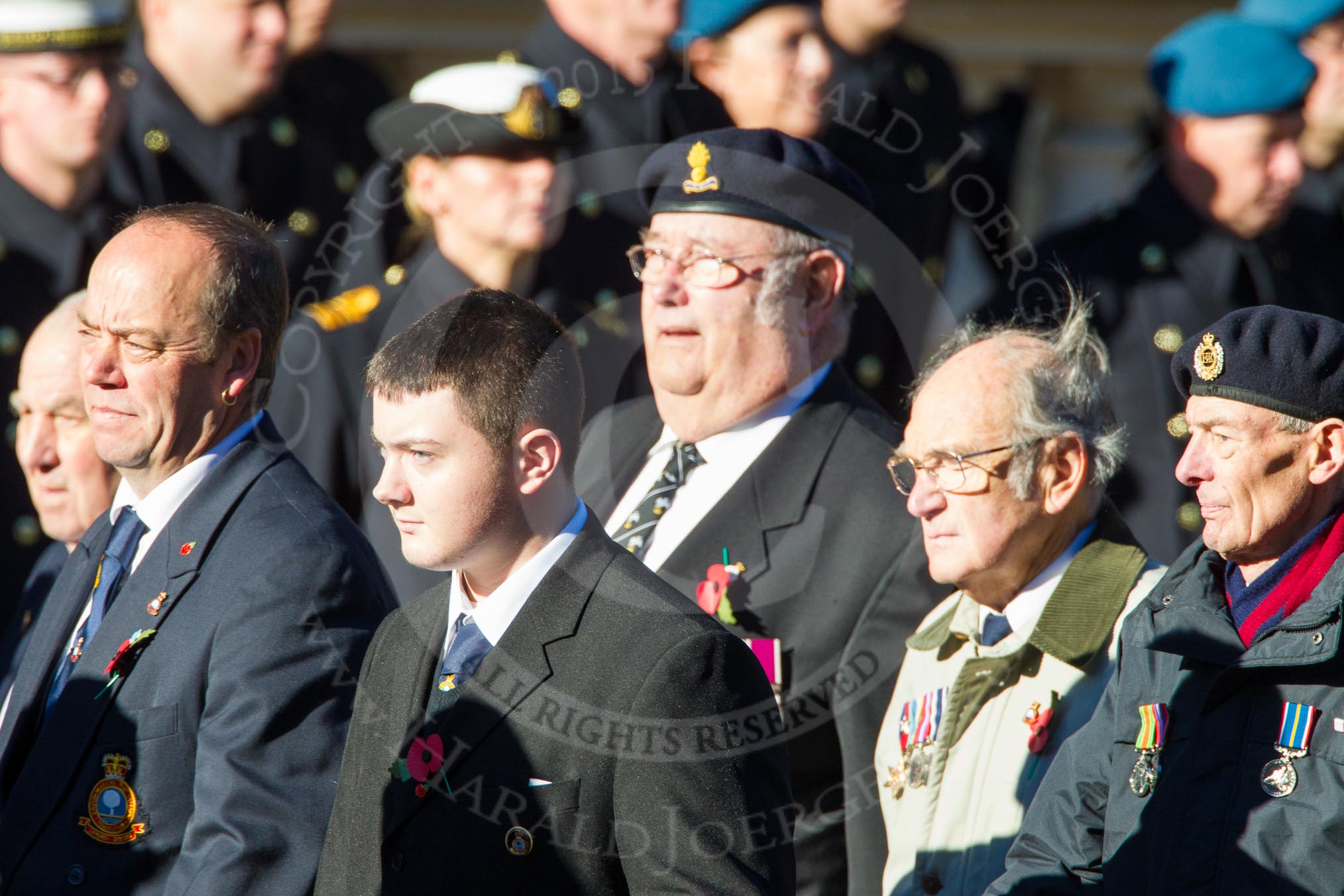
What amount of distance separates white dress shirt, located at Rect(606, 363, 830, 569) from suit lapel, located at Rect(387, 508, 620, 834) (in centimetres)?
96

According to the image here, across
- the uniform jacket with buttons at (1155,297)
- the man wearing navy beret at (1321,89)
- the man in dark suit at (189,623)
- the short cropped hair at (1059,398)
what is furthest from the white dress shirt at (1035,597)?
the man wearing navy beret at (1321,89)

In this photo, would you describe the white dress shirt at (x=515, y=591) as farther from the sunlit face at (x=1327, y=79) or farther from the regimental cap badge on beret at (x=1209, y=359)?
the sunlit face at (x=1327, y=79)

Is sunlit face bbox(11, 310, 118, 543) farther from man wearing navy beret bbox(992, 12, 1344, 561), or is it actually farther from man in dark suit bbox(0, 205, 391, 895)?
man wearing navy beret bbox(992, 12, 1344, 561)

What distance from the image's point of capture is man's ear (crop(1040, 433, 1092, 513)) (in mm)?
3371

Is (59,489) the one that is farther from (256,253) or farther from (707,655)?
(707,655)

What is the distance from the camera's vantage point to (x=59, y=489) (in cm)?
414

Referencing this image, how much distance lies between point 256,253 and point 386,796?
1157mm

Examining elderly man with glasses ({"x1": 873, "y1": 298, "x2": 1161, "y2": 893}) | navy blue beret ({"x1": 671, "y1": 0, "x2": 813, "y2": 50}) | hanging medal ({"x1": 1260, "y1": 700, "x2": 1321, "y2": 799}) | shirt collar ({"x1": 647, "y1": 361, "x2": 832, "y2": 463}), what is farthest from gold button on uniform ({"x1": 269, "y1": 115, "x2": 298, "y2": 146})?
hanging medal ({"x1": 1260, "y1": 700, "x2": 1321, "y2": 799})

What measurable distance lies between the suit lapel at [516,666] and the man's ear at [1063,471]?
1060mm

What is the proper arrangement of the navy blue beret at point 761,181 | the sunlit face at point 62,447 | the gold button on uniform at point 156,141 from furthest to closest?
the gold button on uniform at point 156,141 < the sunlit face at point 62,447 < the navy blue beret at point 761,181

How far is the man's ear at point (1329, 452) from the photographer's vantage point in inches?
109

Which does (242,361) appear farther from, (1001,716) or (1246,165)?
(1246,165)

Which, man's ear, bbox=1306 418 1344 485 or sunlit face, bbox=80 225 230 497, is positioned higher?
man's ear, bbox=1306 418 1344 485

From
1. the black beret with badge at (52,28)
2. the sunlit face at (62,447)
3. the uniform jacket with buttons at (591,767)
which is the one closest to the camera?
the uniform jacket with buttons at (591,767)
